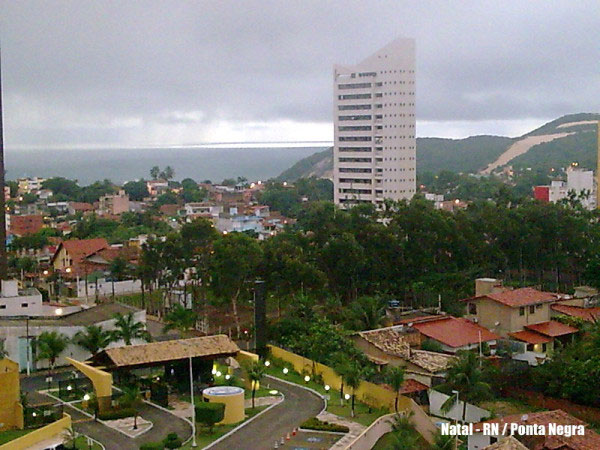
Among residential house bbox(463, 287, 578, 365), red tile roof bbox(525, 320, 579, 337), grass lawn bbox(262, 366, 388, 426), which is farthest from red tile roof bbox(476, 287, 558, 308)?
grass lawn bbox(262, 366, 388, 426)

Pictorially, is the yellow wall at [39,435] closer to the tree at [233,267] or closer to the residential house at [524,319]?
the tree at [233,267]

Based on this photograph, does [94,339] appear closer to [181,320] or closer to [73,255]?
[181,320]

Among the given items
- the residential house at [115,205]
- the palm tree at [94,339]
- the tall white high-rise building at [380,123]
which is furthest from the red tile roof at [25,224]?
the palm tree at [94,339]

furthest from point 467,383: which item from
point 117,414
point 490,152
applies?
point 490,152

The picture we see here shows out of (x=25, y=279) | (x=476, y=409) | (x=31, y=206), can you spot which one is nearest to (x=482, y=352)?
(x=476, y=409)

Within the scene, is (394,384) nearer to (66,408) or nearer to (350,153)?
(66,408)

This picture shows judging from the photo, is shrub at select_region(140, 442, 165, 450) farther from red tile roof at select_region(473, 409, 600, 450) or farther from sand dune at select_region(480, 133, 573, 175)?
sand dune at select_region(480, 133, 573, 175)
